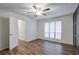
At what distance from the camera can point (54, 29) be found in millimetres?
1554

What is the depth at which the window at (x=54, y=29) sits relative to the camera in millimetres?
1533

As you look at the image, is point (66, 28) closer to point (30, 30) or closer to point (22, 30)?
point (30, 30)

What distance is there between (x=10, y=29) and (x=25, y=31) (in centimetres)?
Result: 77

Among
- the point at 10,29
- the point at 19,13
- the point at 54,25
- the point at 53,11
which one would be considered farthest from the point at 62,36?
the point at 10,29

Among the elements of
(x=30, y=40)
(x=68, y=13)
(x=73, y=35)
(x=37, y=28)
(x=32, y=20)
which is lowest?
(x=30, y=40)

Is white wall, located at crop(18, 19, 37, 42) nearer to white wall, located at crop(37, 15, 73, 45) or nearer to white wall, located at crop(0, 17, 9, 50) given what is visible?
white wall, located at crop(37, 15, 73, 45)

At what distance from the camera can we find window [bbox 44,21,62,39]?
1533 millimetres

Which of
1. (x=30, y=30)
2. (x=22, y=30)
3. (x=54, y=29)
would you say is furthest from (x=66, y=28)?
(x=22, y=30)

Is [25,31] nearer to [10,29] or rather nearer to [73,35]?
[10,29]

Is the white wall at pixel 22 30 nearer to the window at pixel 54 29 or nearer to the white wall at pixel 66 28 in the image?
the white wall at pixel 66 28

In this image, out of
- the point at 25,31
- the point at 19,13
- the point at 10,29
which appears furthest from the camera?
the point at 10,29

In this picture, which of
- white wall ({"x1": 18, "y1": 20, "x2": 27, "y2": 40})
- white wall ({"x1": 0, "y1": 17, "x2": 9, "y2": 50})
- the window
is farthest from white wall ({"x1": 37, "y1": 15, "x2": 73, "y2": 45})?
white wall ({"x1": 0, "y1": 17, "x2": 9, "y2": 50})

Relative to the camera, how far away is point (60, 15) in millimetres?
1563

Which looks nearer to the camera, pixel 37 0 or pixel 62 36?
pixel 37 0
